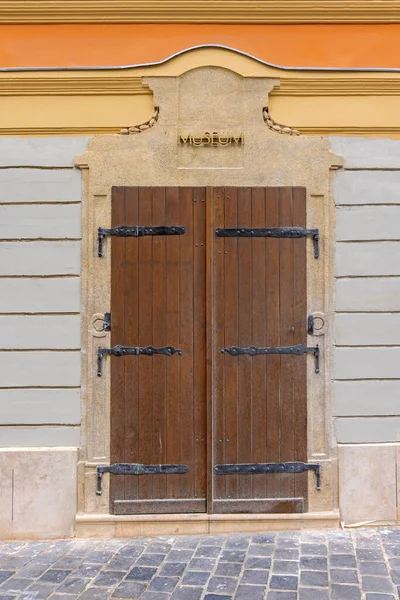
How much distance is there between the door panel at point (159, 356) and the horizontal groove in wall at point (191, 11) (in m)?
1.53

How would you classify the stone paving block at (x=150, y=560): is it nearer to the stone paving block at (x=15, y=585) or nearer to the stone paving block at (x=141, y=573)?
the stone paving block at (x=141, y=573)

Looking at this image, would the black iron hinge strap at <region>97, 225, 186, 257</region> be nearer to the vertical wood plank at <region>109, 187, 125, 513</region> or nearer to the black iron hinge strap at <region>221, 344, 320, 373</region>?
the vertical wood plank at <region>109, 187, 125, 513</region>

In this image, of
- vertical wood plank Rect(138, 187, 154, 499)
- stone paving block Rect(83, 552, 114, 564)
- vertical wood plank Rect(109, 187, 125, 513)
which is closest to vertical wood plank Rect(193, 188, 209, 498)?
vertical wood plank Rect(138, 187, 154, 499)

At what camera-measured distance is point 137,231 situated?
16.5ft

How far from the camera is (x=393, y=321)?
5.07 metres

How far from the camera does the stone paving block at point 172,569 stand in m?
4.13

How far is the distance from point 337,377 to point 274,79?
8.65 ft

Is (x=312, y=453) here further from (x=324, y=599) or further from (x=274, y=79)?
(x=274, y=79)

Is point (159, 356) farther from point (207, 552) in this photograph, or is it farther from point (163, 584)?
point (163, 584)

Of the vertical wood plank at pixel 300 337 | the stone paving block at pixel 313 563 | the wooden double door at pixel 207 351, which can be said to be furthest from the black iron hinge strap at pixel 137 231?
the stone paving block at pixel 313 563

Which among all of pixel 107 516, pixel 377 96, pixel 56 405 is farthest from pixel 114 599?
pixel 377 96

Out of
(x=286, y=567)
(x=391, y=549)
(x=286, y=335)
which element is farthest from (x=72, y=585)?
(x=286, y=335)

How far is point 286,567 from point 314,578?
0.24 meters

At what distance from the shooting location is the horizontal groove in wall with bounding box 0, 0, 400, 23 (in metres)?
5.09
